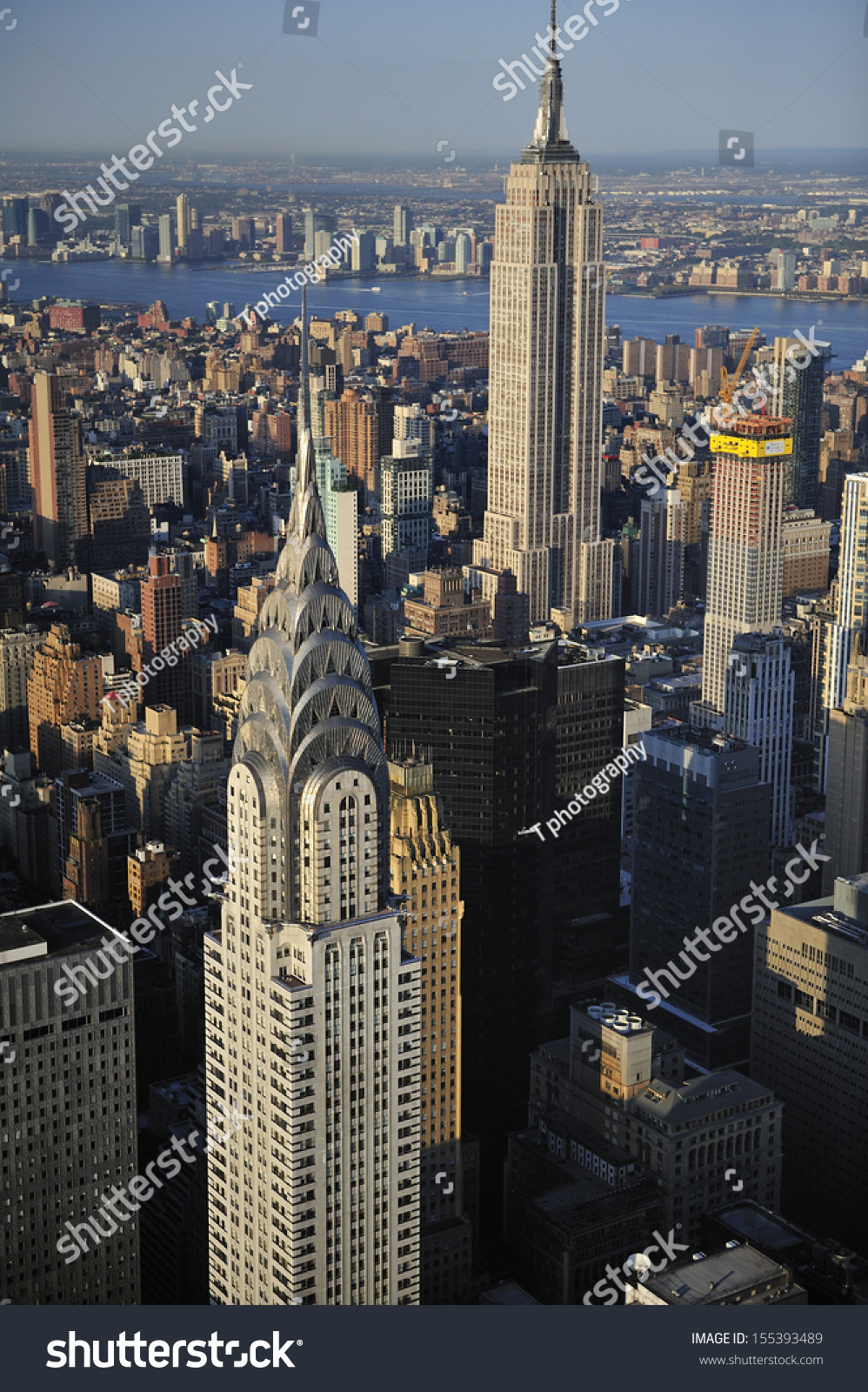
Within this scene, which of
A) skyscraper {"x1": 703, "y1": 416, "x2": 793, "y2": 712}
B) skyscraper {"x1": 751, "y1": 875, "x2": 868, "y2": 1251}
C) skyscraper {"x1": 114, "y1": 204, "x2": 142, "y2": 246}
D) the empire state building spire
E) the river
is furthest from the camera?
the empire state building spire

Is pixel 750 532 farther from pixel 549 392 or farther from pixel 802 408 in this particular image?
pixel 549 392

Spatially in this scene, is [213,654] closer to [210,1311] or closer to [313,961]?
[313,961]

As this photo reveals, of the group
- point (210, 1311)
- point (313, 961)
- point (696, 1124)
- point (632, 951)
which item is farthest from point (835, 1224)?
point (210, 1311)

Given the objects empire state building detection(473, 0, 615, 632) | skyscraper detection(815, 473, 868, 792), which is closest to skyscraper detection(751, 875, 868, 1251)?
skyscraper detection(815, 473, 868, 792)
